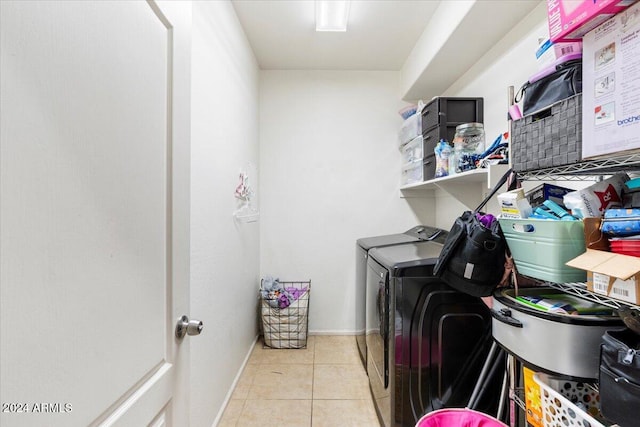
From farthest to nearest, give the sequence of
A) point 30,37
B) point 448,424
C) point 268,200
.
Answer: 1. point 268,200
2. point 448,424
3. point 30,37

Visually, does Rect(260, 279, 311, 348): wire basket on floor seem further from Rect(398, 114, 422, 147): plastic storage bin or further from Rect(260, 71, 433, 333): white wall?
Rect(398, 114, 422, 147): plastic storage bin

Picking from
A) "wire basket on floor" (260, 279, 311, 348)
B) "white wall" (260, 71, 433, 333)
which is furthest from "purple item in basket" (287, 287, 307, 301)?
"white wall" (260, 71, 433, 333)

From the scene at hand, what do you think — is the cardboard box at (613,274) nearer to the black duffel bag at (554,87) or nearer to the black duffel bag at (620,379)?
the black duffel bag at (620,379)

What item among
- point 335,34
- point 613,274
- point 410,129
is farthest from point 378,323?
point 335,34

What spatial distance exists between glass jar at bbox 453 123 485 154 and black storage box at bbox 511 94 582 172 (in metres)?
0.95

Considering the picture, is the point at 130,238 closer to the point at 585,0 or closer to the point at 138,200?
the point at 138,200

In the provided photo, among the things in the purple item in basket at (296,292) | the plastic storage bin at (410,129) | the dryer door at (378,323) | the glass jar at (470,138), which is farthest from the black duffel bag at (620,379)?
the purple item in basket at (296,292)

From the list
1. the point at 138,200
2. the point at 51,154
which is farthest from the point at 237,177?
the point at 51,154

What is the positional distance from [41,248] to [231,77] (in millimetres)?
1902

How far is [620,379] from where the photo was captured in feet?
2.20

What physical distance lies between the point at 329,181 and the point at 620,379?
101 inches

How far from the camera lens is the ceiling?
212cm

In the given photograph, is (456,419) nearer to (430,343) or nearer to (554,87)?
(430,343)

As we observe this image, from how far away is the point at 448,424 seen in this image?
1.23 meters
